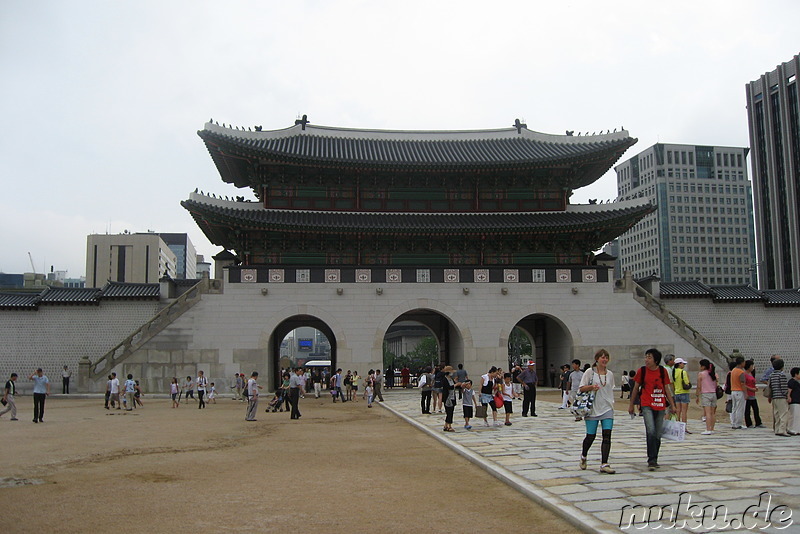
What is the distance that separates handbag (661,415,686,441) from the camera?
9.80 meters

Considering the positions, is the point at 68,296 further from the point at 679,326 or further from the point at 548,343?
the point at 679,326

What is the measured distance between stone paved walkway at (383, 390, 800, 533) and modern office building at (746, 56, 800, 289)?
88.6m

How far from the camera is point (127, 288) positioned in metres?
34.0

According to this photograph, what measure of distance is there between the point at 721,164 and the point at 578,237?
103 m

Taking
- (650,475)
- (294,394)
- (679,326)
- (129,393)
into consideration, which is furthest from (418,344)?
(650,475)

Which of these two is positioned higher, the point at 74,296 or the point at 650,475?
the point at 74,296

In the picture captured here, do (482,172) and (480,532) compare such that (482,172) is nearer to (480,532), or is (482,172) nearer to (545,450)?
(545,450)

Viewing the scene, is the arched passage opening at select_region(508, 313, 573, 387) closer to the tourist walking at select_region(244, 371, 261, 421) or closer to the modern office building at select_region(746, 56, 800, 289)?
the tourist walking at select_region(244, 371, 261, 421)

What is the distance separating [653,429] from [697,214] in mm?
123068

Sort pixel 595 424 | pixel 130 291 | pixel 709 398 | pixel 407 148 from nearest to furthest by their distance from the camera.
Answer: pixel 595 424 < pixel 709 398 < pixel 130 291 < pixel 407 148

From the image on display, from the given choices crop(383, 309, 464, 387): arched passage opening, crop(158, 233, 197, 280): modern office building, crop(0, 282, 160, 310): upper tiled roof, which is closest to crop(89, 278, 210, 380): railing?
crop(0, 282, 160, 310): upper tiled roof

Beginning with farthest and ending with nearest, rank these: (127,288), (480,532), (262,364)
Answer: (127,288), (262,364), (480,532)

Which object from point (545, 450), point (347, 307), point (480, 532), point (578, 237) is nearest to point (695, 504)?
point (480, 532)

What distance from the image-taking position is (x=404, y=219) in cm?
3450
